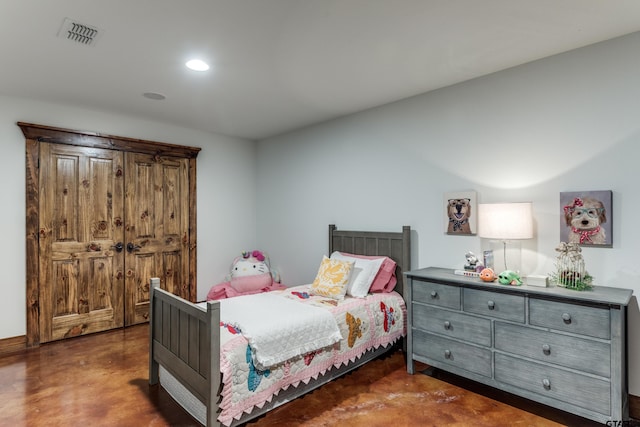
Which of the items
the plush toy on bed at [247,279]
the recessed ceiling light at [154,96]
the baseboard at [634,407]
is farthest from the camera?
the plush toy on bed at [247,279]

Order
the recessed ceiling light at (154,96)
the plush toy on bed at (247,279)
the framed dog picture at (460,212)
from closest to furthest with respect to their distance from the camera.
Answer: the framed dog picture at (460,212)
the recessed ceiling light at (154,96)
the plush toy on bed at (247,279)

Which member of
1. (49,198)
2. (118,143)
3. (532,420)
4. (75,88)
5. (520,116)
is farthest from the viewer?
(118,143)

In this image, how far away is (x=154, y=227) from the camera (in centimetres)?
434

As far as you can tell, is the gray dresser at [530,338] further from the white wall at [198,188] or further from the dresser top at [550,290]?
the white wall at [198,188]

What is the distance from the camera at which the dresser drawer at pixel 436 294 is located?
8.75 ft

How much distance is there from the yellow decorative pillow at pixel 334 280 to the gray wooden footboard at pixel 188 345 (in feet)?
4.19

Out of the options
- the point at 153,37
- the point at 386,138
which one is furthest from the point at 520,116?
the point at 153,37

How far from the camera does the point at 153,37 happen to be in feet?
7.50

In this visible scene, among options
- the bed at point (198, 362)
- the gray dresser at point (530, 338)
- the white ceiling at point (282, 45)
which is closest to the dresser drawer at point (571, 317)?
the gray dresser at point (530, 338)

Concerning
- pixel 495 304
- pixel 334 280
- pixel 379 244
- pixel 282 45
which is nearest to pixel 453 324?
pixel 495 304

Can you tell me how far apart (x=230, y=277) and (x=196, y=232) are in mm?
771

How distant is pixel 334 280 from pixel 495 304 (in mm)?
1333

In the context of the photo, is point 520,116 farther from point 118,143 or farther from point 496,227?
point 118,143

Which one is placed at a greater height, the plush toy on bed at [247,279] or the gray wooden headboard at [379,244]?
the gray wooden headboard at [379,244]
